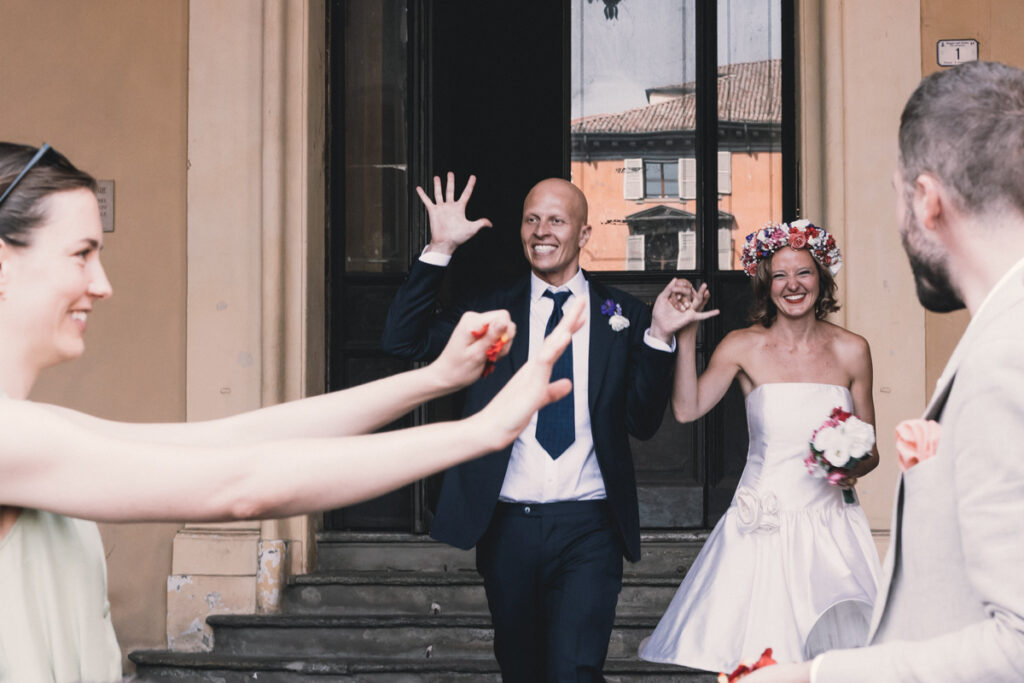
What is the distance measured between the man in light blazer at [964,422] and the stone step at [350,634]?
13.5 ft

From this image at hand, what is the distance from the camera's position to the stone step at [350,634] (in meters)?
5.66

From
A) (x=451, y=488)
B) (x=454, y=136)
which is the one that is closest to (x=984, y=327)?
(x=451, y=488)

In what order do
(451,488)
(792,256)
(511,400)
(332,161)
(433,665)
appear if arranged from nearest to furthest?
(511,400) → (451,488) → (792,256) → (433,665) → (332,161)

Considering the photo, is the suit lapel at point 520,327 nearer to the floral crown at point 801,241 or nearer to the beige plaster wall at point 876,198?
the floral crown at point 801,241

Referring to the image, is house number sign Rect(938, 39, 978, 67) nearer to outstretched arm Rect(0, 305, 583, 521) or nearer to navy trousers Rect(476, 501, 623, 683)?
navy trousers Rect(476, 501, 623, 683)

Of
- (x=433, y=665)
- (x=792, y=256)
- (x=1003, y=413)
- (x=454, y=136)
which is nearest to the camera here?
(x=1003, y=413)

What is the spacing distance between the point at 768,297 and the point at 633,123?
2099 mm

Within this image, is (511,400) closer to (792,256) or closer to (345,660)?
(792,256)

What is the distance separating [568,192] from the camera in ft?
14.8

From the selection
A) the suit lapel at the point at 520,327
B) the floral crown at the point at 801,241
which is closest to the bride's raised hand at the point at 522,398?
the suit lapel at the point at 520,327

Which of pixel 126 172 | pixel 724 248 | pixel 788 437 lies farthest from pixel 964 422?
pixel 126 172

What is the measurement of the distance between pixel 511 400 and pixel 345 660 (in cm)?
431

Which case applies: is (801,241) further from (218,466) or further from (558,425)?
(218,466)

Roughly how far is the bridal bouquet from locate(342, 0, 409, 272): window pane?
2938 mm
